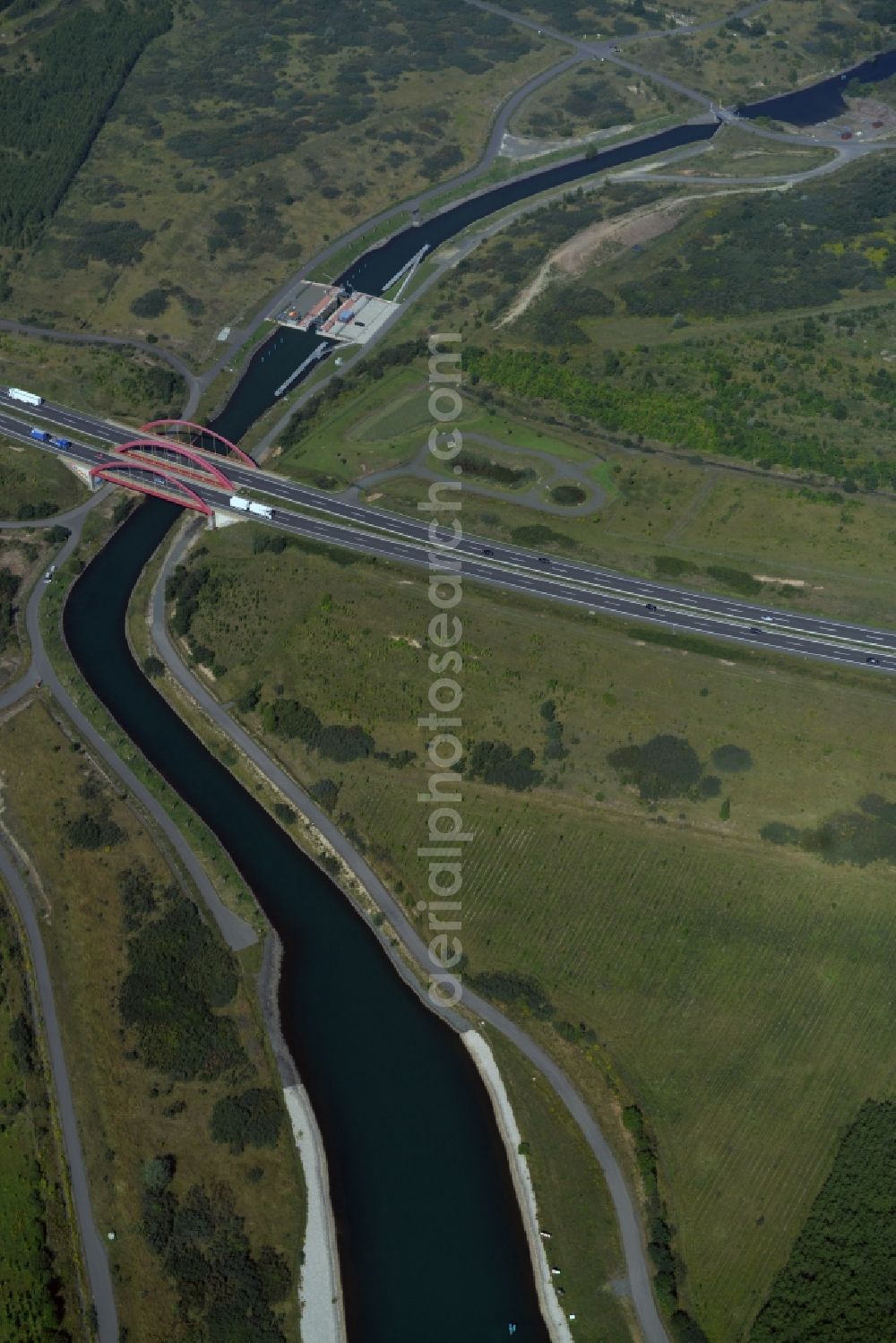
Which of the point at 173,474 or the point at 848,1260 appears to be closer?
the point at 848,1260

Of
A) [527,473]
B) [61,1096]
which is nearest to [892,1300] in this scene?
[61,1096]

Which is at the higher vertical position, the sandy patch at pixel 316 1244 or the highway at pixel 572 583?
the highway at pixel 572 583

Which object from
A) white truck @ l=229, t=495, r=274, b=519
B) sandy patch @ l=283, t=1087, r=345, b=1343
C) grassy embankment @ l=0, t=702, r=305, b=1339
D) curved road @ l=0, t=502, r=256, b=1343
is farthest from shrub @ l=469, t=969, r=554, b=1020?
white truck @ l=229, t=495, r=274, b=519

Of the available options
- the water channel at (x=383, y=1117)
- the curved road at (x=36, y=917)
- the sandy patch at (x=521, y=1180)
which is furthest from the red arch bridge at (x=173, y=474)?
the sandy patch at (x=521, y=1180)

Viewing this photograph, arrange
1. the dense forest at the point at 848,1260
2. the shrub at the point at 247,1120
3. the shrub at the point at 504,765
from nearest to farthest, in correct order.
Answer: the dense forest at the point at 848,1260 < the shrub at the point at 247,1120 < the shrub at the point at 504,765

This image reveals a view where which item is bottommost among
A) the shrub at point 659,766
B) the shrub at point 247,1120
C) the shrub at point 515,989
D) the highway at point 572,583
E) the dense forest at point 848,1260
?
the dense forest at point 848,1260

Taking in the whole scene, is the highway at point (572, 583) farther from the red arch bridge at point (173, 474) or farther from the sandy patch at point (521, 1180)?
A: the sandy patch at point (521, 1180)

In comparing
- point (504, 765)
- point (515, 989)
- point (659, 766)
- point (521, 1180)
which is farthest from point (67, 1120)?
point (659, 766)

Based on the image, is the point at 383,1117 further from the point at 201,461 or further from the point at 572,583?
the point at 201,461
